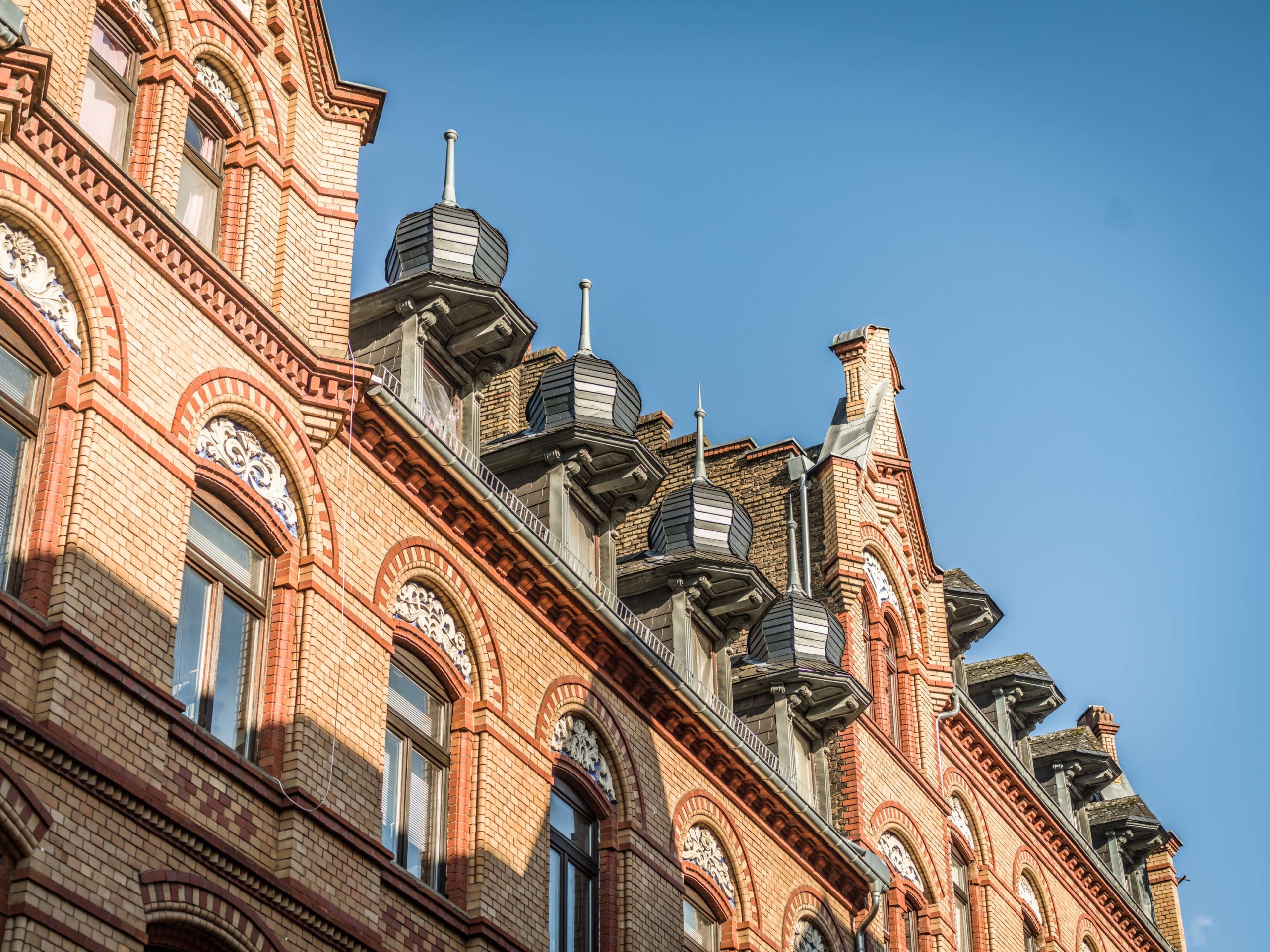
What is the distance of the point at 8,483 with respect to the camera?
16.4 meters

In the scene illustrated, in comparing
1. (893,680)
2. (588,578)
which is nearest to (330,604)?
(588,578)

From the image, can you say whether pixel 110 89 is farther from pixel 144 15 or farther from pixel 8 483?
pixel 8 483

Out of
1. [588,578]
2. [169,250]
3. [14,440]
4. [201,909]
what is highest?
[588,578]

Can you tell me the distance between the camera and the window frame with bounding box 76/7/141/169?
1927 cm

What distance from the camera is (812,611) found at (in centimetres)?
2991

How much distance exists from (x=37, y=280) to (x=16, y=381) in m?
0.89

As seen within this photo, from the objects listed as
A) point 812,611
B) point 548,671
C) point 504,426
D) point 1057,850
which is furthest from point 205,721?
point 1057,850

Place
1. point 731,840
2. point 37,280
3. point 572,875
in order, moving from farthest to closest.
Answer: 1. point 731,840
2. point 572,875
3. point 37,280

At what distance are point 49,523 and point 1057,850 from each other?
25.3 m

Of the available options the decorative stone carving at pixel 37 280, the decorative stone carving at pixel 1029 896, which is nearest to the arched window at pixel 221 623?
the decorative stone carving at pixel 37 280

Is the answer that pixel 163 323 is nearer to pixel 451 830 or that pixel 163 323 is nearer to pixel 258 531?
pixel 258 531

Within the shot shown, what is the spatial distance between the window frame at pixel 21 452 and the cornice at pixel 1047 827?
2061 cm

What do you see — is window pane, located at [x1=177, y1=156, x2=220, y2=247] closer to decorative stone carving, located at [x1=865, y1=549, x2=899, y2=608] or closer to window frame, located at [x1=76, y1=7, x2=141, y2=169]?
window frame, located at [x1=76, y1=7, x2=141, y2=169]

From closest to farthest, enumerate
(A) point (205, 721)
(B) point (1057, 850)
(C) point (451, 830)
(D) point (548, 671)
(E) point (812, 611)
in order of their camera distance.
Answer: (A) point (205, 721), (C) point (451, 830), (D) point (548, 671), (E) point (812, 611), (B) point (1057, 850)
